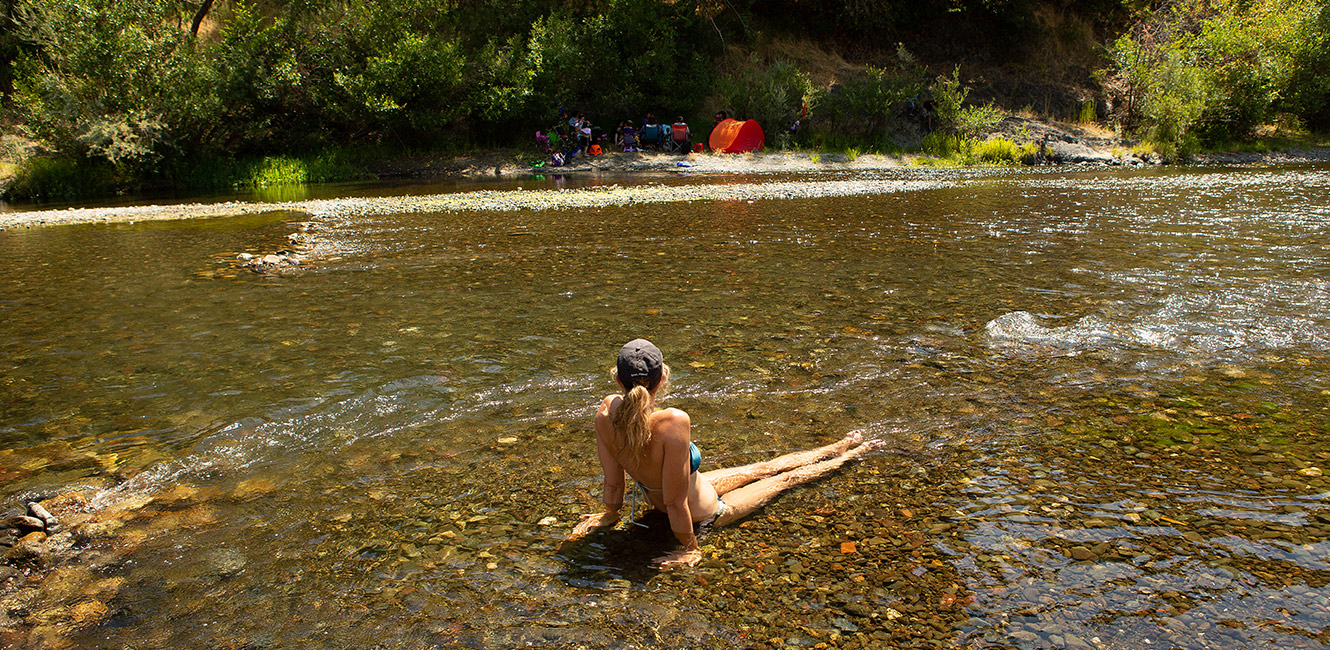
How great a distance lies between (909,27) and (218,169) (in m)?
34.7

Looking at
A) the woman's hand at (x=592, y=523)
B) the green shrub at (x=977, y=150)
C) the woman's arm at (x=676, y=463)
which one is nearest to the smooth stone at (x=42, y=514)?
the woman's hand at (x=592, y=523)

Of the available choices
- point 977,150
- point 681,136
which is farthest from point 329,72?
point 977,150

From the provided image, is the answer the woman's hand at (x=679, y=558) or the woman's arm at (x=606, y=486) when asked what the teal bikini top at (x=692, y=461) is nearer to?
the woman's arm at (x=606, y=486)

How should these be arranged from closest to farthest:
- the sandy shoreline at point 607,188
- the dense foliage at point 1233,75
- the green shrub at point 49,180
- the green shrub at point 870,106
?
the sandy shoreline at point 607,188, the green shrub at point 49,180, the dense foliage at point 1233,75, the green shrub at point 870,106

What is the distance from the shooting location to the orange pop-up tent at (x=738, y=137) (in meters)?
33.5

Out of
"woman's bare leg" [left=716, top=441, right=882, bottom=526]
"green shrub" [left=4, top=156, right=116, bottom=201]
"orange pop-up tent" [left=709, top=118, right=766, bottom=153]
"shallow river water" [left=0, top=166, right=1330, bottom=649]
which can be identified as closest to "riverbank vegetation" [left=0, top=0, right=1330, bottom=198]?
"green shrub" [left=4, top=156, right=116, bottom=201]

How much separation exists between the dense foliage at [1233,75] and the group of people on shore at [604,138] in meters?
19.1

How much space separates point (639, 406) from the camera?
4117 mm

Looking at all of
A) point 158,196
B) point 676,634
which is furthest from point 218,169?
point 676,634

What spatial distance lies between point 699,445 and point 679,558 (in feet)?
5.00

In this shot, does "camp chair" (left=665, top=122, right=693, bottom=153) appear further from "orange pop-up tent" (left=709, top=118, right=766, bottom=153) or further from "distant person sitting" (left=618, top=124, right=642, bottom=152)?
"distant person sitting" (left=618, top=124, right=642, bottom=152)

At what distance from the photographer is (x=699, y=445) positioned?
18.9 ft

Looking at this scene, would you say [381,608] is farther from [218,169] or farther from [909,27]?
[909,27]

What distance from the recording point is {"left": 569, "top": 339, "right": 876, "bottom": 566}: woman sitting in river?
415 centimetres
